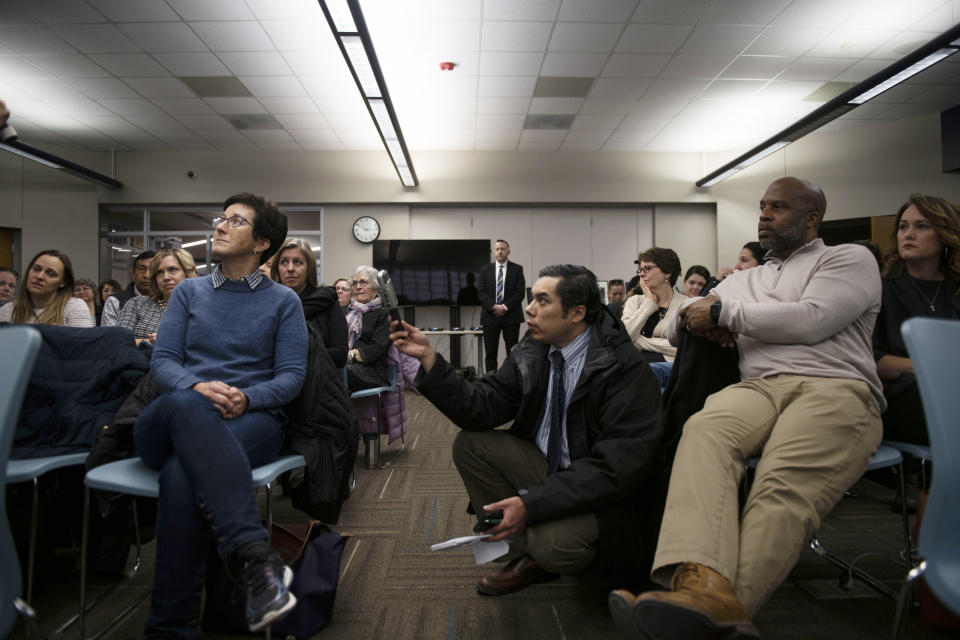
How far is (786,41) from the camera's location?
4449 millimetres

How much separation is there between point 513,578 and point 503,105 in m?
5.21

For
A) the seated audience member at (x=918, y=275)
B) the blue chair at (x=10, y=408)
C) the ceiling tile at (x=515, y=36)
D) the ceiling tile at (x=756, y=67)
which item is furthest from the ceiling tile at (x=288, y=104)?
the blue chair at (x=10, y=408)

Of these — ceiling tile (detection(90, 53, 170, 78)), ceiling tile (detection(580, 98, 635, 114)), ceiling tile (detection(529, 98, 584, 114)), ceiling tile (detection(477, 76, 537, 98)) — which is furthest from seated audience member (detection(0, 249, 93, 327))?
ceiling tile (detection(580, 98, 635, 114))

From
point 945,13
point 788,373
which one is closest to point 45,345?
point 788,373

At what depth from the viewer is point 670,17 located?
162 inches

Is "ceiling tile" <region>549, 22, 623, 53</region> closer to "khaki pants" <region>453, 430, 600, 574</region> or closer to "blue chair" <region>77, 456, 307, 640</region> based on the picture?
"khaki pants" <region>453, 430, 600, 574</region>

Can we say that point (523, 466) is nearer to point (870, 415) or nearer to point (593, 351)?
point (593, 351)

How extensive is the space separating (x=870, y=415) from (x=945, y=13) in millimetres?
4425

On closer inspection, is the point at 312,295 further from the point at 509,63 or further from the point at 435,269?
the point at 435,269

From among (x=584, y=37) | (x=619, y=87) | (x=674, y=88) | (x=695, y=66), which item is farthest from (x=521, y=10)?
(x=674, y=88)

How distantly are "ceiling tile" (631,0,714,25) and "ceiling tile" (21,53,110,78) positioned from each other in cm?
467

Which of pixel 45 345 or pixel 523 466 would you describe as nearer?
pixel 523 466

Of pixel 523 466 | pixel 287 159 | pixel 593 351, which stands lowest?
pixel 523 466

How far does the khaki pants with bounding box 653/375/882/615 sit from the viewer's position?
116 centimetres
